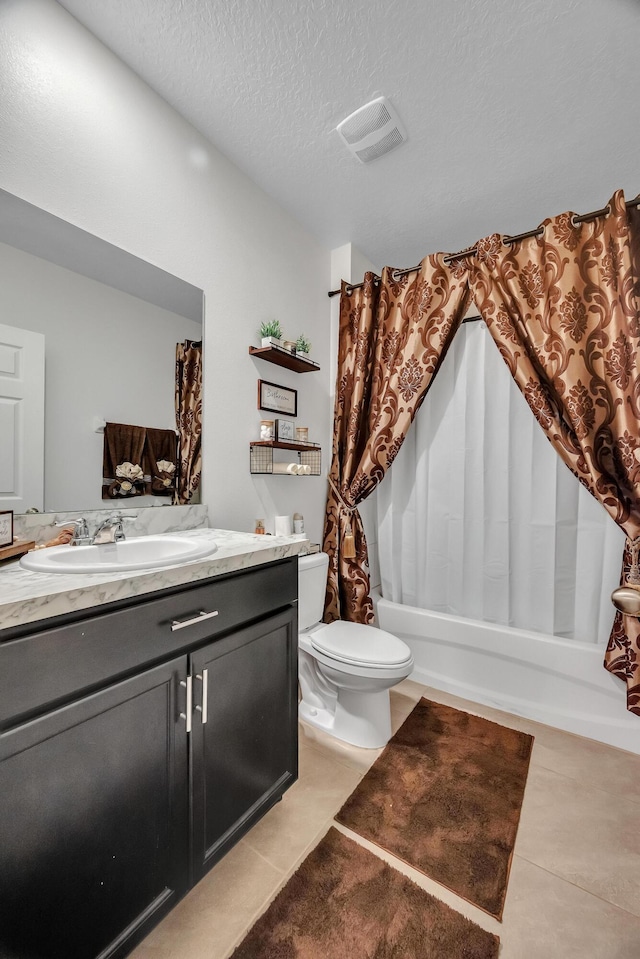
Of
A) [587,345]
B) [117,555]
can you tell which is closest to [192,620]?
[117,555]

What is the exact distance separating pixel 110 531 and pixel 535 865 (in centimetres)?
164

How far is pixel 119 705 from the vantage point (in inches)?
34.2

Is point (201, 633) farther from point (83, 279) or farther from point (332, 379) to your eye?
point (332, 379)

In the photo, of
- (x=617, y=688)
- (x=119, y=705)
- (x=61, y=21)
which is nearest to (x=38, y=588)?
(x=119, y=705)

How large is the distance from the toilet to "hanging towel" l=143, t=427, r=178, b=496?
27.7 inches

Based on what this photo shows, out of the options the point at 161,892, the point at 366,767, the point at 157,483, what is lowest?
the point at 366,767

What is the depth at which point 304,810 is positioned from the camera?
1.42 m

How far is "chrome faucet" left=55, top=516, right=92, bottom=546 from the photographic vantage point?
121cm

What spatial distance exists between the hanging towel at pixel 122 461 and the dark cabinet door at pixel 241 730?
71 cm

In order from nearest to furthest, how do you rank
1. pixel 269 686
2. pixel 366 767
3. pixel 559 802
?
pixel 269 686 → pixel 559 802 → pixel 366 767

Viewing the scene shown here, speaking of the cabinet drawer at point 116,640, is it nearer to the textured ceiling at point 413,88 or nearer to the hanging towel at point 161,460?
the hanging towel at point 161,460

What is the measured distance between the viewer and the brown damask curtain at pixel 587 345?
1658 millimetres

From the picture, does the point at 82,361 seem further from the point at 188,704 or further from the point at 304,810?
the point at 304,810

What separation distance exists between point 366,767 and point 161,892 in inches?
35.3
